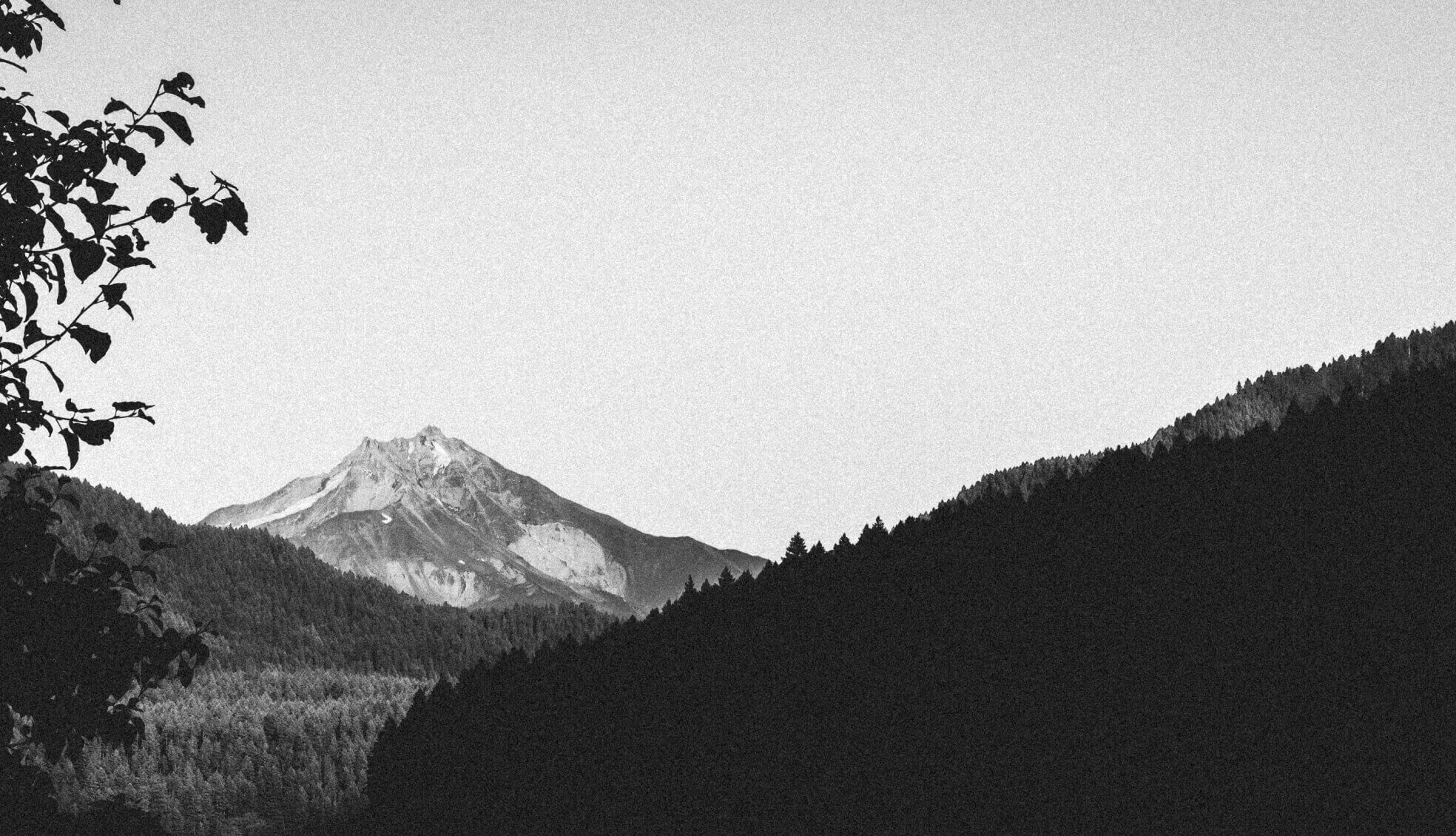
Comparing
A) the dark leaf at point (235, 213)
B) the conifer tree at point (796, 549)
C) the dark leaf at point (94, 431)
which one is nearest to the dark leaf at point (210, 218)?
the dark leaf at point (235, 213)

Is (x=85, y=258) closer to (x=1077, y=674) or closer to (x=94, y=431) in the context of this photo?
(x=94, y=431)

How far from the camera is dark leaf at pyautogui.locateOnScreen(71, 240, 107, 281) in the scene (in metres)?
9.52

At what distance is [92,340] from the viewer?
32.4ft

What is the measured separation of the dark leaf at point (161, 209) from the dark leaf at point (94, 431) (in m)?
1.36

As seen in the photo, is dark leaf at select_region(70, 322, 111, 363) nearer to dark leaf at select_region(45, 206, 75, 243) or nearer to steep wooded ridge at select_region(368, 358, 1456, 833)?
dark leaf at select_region(45, 206, 75, 243)

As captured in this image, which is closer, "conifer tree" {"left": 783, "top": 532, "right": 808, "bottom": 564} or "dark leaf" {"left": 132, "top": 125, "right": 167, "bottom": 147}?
"dark leaf" {"left": 132, "top": 125, "right": 167, "bottom": 147}

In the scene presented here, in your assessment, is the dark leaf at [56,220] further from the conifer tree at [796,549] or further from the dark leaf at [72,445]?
the conifer tree at [796,549]

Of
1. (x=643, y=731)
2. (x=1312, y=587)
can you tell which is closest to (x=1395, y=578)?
(x=1312, y=587)

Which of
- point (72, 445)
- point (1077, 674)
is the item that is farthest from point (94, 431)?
point (1077, 674)

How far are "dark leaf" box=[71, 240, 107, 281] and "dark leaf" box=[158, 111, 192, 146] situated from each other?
100 centimetres

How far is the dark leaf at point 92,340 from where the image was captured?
9859mm

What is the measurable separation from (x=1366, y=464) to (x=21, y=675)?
112280 mm

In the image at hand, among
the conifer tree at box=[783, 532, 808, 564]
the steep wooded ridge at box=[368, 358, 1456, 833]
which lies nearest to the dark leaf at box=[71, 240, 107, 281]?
the steep wooded ridge at box=[368, 358, 1456, 833]

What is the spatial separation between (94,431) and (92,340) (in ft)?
2.00
